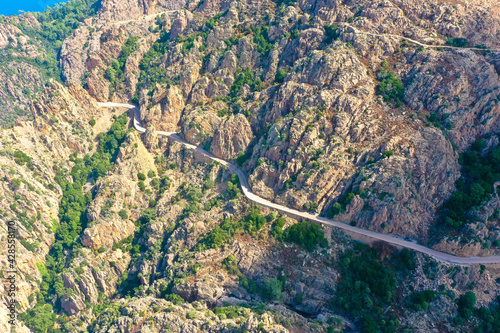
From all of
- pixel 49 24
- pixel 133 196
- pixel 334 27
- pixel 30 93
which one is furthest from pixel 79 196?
pixel 49 24

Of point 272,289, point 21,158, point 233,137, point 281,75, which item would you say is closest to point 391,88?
point 281,75

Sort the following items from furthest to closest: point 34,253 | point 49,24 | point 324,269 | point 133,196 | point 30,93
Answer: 1. point 49,24
2. point 30,93
3. point 133,196
4. point 34,253
5. point 324,269

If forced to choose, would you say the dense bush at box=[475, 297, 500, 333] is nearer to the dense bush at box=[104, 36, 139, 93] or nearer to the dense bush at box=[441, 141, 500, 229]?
the dense bush at box=[441, 141, 500, 229]

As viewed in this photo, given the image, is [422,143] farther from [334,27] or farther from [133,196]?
[133,196]

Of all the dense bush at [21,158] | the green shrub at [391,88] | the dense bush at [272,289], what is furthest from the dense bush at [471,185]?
the dense bush at [21,158]

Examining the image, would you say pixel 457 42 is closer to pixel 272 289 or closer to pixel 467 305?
pixel 467 305

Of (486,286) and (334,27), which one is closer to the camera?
(486,286)
